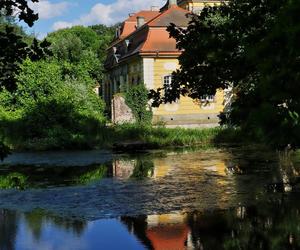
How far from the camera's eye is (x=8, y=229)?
9406mm

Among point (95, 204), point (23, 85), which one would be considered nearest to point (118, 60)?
point (23, 85)

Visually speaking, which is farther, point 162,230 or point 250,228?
point 162,230

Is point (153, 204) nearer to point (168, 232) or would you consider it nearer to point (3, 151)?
point (168, 232)

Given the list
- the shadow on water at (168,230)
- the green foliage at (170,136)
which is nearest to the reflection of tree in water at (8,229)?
the shadow on water at (168,230)

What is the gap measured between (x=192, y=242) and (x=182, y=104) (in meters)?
33.4

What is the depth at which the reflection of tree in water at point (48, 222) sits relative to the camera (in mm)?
9172

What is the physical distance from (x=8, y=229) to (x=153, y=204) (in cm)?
313

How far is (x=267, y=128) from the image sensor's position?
4.75m

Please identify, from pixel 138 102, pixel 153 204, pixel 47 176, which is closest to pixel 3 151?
pixel 153 204

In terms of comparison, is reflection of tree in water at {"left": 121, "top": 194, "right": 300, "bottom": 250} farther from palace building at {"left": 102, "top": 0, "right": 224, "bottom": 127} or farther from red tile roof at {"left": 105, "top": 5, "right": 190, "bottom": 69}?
red tile roof at {"left": 105, "top": 5, "right": 190, "bottom": 69}

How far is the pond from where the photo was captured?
27.3ft

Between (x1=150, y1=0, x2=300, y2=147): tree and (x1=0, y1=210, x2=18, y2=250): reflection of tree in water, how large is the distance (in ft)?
11.0

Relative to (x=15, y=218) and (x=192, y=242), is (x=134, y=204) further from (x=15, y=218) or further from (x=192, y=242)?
(x=192, y=242)

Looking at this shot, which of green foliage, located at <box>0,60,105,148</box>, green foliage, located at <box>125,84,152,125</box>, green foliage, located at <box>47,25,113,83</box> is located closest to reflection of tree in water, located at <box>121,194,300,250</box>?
green foliage, located at <box>0,60,105,148</box>
